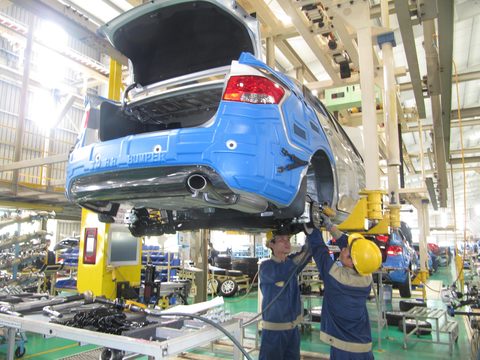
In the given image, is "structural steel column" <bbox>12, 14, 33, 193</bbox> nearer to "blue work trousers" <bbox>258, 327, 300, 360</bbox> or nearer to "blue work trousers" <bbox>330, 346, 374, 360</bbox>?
"blue work trousers" <bbox>258, 327, 300, 360</bbox>

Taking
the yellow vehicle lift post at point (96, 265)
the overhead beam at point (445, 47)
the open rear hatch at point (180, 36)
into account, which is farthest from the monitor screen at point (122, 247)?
the overhead beam at point (445, 47)

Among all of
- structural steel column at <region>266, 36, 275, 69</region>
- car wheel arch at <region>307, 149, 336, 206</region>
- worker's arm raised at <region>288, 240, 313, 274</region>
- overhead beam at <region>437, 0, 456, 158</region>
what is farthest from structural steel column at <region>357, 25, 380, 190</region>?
structural steel column at <region>266, 36, 275, 69</region>

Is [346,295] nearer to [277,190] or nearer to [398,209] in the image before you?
[398,209]

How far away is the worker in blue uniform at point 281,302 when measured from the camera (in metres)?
4.09

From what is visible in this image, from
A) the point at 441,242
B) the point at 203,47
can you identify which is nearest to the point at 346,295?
the point at 203,47

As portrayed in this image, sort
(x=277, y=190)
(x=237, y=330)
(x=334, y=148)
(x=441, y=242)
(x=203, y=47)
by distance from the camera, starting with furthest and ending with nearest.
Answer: (x=441, y=242), (x=334, y=148), (x=203, y=47), (x=237, y=330), (x=277, y=190)

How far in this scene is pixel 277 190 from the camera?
2145 millimetres

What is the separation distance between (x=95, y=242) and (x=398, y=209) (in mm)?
4347

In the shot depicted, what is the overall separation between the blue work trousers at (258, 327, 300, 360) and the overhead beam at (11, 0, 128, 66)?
3.36 m

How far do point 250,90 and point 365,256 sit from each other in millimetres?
1685

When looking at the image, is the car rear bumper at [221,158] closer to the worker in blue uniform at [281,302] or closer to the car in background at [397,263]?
the worker in blue uniform at [281,302]

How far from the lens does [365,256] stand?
2.99m

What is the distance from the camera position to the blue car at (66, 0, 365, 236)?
209cm

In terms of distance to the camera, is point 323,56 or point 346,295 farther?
point 323,56
